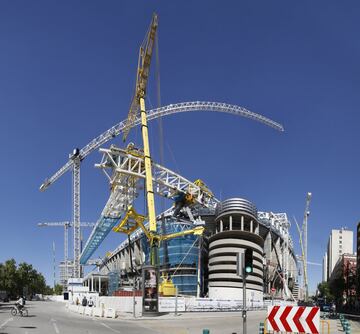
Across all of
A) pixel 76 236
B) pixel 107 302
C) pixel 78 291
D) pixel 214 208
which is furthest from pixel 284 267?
pixel 107 302

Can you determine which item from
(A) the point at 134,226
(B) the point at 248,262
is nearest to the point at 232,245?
(A) the point at 134,226

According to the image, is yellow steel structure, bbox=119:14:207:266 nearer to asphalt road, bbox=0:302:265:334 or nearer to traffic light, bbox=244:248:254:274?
asphalt road, bbox=0:302:265:334

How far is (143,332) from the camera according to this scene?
2773cm

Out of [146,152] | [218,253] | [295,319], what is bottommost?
[218,253]

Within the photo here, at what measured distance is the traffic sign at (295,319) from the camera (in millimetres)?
14727

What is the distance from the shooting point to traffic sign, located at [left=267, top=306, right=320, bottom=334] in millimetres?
14727

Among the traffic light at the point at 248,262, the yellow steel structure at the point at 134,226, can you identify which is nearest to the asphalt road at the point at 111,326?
the traffic light at the point at 248,262

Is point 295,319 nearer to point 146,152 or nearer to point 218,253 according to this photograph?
point 146,152

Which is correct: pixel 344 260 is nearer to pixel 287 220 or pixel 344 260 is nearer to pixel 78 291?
pixel 287 220

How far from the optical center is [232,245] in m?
116

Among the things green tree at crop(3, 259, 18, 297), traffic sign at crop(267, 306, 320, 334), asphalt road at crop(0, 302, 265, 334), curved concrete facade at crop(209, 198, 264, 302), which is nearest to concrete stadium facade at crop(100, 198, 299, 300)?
curved concrete facade at crop(209, 198, 264, 302)

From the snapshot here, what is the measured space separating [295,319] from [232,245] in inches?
4045

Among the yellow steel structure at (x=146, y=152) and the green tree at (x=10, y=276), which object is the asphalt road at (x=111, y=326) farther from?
the green tree at (x=10, y=276)

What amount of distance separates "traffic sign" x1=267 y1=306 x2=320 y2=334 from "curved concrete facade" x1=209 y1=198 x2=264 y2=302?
9852cm
